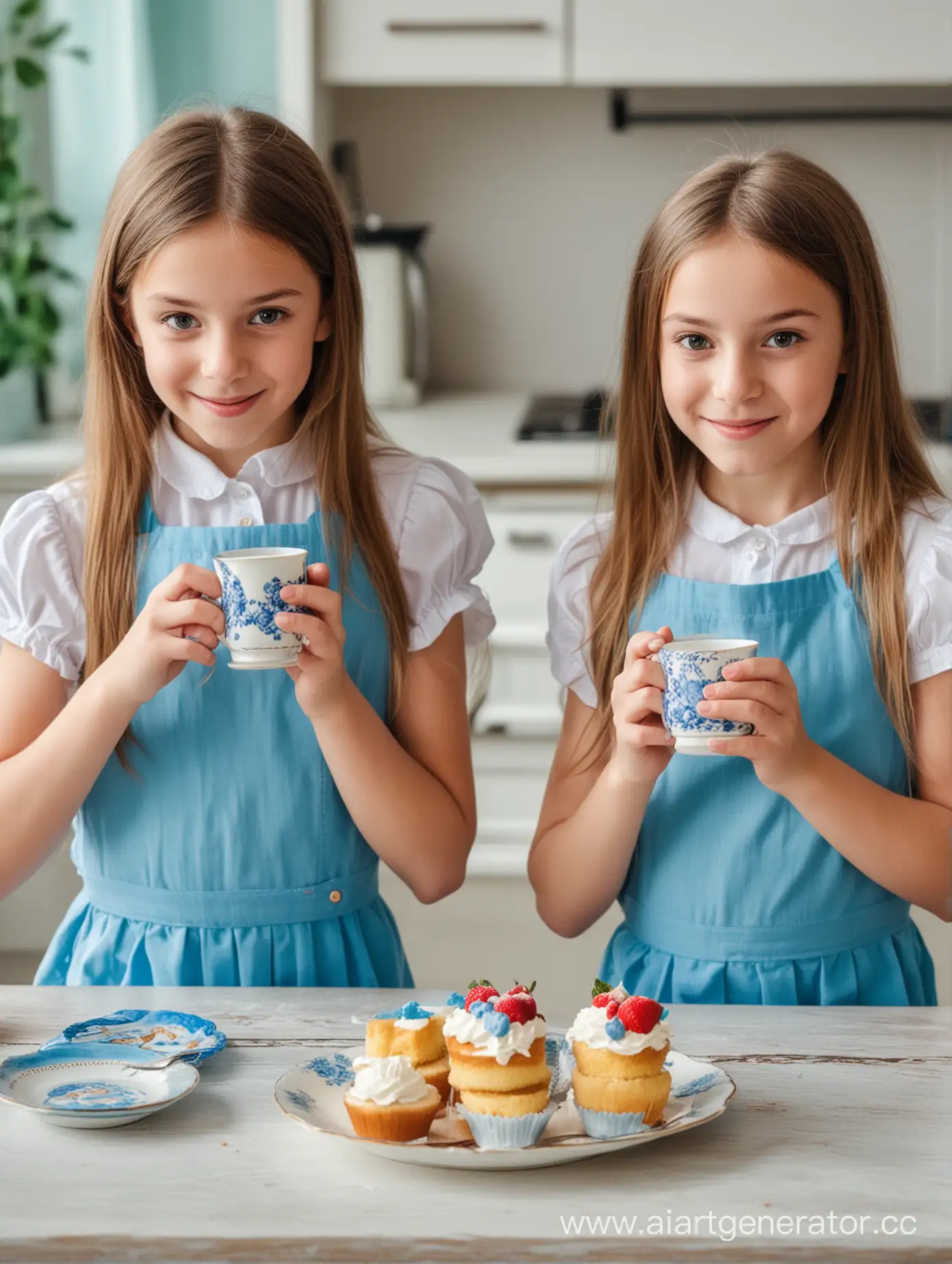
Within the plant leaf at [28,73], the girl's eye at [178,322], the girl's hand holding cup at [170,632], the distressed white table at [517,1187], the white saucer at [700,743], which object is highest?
the plant leaf at [28,73]

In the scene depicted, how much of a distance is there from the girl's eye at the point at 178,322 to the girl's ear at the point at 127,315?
64 millimetres

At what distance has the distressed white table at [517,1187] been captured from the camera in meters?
0.75

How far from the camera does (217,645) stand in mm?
1177

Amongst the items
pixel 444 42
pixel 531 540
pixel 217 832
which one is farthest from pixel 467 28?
pixel 217 832

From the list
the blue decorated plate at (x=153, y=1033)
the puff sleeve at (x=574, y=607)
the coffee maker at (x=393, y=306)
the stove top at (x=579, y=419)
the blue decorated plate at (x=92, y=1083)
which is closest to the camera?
the blue decorated plate at (x=92, y=1083)

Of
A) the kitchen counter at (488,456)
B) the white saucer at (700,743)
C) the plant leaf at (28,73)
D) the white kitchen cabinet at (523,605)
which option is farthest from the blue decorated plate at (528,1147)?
the plant leaf at (28,73)

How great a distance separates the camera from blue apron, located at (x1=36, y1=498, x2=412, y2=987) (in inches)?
48.9

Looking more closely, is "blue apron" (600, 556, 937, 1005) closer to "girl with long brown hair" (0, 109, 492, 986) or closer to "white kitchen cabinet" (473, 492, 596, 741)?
"girl with long brown hair" (0, 109, 492, 986)

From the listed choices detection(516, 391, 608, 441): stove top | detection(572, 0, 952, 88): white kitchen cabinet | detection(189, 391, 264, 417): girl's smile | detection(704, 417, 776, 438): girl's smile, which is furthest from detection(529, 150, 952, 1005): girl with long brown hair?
detection(572, 0, 952, 88): white kitchen cabinet

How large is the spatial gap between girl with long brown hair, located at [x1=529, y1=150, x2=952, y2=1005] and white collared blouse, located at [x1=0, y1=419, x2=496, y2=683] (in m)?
0.12

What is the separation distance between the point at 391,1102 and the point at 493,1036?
0.22 feet

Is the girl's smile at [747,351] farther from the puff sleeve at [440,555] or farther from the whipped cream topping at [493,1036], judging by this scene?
the whipped cream topping at [493,1036]

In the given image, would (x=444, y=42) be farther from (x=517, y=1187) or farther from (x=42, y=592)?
(x=517, y=1187)

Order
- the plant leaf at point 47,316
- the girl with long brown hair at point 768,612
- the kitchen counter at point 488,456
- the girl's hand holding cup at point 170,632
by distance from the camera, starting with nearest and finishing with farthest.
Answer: the girl's hand holding cup at point 170,632
the girl with long brown hair at point 768,612
the kitchen counter at point 488,456
the plant leaf at point 47,316
